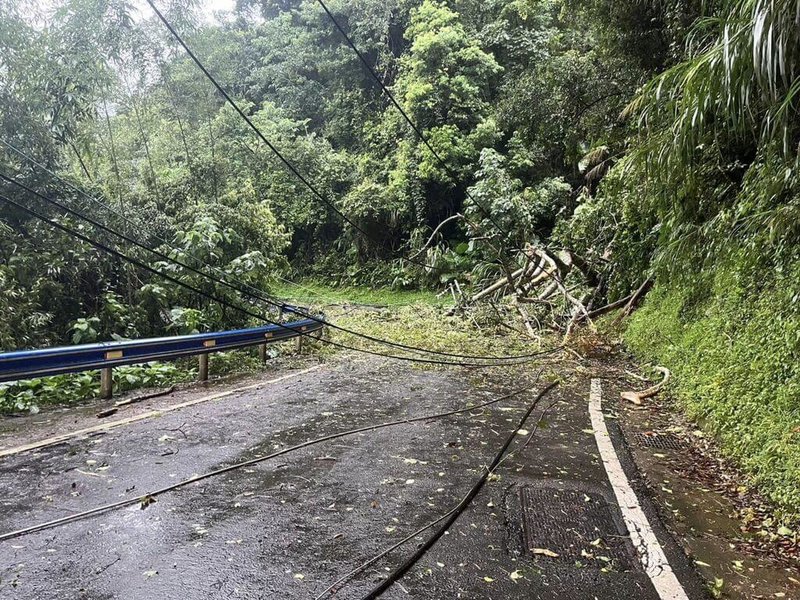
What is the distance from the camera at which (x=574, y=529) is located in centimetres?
362

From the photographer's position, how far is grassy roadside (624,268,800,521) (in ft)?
14.0

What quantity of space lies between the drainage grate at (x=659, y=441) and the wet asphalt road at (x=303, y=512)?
1.70 feet

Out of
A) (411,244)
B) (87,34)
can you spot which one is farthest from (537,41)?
(87,34)

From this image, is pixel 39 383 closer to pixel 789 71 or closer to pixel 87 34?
pixel 87 34

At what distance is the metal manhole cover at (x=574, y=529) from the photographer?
3275 mm

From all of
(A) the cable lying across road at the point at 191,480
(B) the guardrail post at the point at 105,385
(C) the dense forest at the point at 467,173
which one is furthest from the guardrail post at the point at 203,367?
(A) the cable lying across road at the point at 191,480

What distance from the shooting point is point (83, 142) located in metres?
11.4

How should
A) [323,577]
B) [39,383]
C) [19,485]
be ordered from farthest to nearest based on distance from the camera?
[39,383]
[19,485]
[323,577]

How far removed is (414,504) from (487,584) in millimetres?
1021

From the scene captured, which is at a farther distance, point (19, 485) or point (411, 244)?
point (411, 244)

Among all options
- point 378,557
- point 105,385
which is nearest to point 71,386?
point 105,385

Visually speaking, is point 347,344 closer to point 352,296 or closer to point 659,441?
point 659,441

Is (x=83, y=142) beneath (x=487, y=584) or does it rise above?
above

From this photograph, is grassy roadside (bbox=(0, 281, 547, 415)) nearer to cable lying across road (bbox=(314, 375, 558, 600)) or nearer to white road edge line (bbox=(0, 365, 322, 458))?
white road edge line (bbox=(0, 365, 322, 458))
